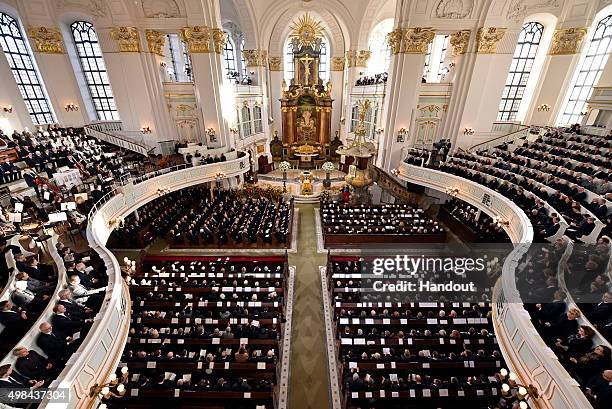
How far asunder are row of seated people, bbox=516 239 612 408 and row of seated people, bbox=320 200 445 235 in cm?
717

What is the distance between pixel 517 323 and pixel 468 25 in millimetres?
19396

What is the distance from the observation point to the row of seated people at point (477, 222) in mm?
12891

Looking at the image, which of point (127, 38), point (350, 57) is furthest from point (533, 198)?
point (127, 38)

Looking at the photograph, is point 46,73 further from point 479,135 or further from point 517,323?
point 479,135

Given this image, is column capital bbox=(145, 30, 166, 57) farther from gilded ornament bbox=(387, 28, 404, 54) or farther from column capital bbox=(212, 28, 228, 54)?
gilded ornament bbox=(387, 28, 404, 54)

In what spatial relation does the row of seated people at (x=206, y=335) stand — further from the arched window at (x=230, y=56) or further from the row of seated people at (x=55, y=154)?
the arched window at (x=230, y=56)

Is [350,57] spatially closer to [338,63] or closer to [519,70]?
[338,63]

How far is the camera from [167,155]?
19031 mm

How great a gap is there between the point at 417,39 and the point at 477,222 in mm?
12122

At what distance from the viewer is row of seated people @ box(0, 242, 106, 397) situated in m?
4.66

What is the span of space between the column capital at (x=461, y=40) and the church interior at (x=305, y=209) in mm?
76

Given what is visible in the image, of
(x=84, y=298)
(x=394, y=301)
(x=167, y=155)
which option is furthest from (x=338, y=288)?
(x=167, y=155)

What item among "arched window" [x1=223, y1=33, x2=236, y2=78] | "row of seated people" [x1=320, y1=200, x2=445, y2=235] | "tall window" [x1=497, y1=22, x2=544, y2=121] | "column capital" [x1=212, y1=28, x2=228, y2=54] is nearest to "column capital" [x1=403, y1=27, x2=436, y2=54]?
"tall window" [x1=497, y1=22, x2=544, y2=121]

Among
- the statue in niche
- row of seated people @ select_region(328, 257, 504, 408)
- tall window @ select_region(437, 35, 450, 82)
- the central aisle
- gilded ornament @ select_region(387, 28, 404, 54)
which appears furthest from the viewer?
tall window @ select_region(437, 35, 450, 82)
